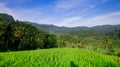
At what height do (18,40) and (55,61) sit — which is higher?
(55,61)

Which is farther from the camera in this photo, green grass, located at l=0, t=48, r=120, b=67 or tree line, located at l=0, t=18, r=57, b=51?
tree line, located at l=0, t=18, r=57, b=51

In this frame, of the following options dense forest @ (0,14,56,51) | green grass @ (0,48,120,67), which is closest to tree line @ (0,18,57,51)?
dense forest @ (0,14,56,51)

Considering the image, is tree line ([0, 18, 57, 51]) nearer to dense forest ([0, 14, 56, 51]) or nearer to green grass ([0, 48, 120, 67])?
dense forest ([0, 14, 56, 51])

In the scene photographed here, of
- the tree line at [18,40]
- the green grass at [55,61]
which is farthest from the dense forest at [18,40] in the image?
the green grass at [55,61]

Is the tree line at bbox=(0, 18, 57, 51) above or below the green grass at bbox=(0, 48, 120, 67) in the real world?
below

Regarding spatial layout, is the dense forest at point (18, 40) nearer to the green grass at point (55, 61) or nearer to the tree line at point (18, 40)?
the tree line at point (18, 40)

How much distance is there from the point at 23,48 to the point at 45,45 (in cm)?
1095

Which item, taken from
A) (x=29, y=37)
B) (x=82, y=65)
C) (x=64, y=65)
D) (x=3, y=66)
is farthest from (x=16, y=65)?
(x=29, y=37)

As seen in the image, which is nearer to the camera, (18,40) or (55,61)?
(55,61)

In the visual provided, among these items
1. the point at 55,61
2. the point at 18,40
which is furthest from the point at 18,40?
the point at 55,61

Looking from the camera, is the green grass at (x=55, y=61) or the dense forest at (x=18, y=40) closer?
the green grass at (x=55, y=61)

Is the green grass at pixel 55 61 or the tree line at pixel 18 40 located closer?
the green grass at pixel 55 61

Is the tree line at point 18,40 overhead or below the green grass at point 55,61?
below

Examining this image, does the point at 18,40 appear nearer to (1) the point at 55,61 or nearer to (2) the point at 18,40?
(2) the point at 18,40
